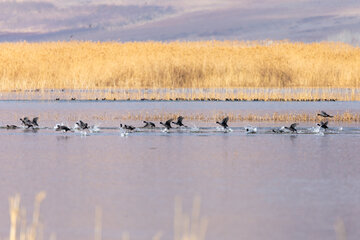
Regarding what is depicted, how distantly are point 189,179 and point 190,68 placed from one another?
26.0 meters

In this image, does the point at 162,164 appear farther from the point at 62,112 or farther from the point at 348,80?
the point at 348,80

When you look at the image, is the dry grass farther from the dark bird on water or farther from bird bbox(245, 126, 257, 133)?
the dark bird on water

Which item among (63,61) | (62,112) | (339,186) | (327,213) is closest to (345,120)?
(62,112)

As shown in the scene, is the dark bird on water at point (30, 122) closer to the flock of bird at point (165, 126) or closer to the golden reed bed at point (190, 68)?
the flock of bird at point (165, 126)

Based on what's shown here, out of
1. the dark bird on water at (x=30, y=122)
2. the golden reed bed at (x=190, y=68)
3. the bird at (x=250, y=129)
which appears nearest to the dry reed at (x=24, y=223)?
the bird at (x=250, y=129)

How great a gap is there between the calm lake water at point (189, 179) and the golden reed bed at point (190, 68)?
16.4 metres

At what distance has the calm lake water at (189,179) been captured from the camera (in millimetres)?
8344

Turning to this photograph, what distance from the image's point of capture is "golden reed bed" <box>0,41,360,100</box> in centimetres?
3694

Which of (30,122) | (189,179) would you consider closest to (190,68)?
(30,122)

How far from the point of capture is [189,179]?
1152 cm

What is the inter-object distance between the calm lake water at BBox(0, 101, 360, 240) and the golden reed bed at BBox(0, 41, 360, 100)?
16448 millimetres

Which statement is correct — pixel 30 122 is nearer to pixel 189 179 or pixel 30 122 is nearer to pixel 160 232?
pixel 189 179

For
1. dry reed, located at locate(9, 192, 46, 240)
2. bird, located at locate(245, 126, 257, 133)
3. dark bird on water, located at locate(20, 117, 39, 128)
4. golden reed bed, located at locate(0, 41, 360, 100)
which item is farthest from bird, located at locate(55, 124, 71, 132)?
golden reed bed, located at locate(0, 41, 360, 100)

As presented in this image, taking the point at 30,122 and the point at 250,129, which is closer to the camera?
the point at 250,129
